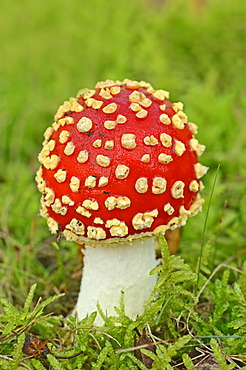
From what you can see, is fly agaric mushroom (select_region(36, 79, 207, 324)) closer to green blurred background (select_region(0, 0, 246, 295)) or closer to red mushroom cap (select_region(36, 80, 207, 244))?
red mushroom cap (select_region(36, 80, 207, 244))

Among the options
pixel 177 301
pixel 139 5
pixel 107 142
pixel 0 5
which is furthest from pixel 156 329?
pixel 0 5

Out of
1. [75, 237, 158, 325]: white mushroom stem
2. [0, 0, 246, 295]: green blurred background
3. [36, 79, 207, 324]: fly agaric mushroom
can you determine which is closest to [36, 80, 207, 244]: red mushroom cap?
[36, 79, 207, 324]: fly agaric mushroom

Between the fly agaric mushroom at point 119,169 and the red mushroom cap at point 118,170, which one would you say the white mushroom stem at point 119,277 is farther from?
the red mushroom cap at point 118,170

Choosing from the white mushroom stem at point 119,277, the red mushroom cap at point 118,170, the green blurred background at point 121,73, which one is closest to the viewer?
the red mushroom cap at point 118,170

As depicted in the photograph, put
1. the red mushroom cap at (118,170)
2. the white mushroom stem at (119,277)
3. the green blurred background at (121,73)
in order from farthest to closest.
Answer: the green blurred background at (121,73) < the white mushroom stem at (119,277) < the red mushroom cap at (118,170)

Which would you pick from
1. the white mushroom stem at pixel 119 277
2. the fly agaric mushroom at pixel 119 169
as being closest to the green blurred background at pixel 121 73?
the white mushroom stem at pixel 119 277

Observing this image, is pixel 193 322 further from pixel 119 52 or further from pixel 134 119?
pixel 119 52

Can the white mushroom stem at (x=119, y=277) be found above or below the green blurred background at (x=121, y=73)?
below

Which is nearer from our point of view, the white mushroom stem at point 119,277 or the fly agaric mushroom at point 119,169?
the fly agaric mushroom at point 119,169
